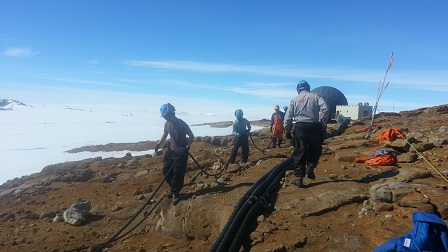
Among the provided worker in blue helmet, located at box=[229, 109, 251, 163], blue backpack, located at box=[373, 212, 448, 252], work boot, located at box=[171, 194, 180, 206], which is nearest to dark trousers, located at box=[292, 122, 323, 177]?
work boot, located at box=[171, 194, 180, 206]

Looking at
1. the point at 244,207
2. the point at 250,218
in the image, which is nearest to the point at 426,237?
the point at 250,218

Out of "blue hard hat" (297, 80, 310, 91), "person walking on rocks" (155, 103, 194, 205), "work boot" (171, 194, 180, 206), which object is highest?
"blue hard hat" (297, 80, 310, 91)

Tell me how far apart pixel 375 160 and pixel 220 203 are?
3.58m

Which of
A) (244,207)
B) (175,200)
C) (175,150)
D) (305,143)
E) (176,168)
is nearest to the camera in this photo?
(244,207)

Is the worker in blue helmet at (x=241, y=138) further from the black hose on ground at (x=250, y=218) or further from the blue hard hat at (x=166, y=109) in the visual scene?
the black hose on ground at (x=250, y=218)

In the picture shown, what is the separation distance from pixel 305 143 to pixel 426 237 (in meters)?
3.07

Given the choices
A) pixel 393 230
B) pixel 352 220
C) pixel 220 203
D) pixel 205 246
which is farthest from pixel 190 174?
pixel 393 230

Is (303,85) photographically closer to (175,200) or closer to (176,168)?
(176,168)

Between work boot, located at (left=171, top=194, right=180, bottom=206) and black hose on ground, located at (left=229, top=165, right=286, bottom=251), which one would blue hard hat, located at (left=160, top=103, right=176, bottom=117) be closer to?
work boot, located at (left=171, top=194, right=180, bottom=206)

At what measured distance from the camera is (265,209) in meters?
5.41

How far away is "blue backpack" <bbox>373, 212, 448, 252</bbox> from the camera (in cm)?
309

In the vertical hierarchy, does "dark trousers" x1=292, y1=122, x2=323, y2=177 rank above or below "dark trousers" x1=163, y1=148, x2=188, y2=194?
above

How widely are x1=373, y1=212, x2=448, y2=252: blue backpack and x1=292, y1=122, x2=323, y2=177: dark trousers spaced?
2.85m

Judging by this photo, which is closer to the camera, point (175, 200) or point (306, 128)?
point (306, 128)
